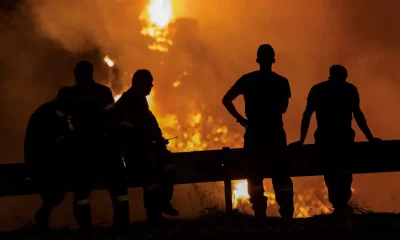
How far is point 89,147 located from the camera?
707 centimetres

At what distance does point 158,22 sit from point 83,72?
86.3ft

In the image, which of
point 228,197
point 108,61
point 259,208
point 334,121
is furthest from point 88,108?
point 108,61

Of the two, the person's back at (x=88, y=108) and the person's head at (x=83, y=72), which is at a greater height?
the person's head at (x=83, y=72)

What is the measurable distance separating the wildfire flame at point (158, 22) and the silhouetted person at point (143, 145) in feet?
72.2

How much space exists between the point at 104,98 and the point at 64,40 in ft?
98.3

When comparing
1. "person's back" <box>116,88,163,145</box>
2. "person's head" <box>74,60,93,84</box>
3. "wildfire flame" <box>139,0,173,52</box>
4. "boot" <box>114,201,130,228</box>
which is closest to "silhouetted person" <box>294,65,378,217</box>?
"person's back" <box>116,88,163,145</box>

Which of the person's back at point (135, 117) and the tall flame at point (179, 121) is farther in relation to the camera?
the tall flame at point (179, 121)

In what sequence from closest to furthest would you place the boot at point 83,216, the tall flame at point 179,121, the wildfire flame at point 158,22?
1. the boot at point 83,216
2. the wildfire flame at point 158,22
3. the tall flame at point 179,121

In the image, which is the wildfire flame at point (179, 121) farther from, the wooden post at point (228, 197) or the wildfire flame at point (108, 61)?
the wooden post at point (228, 197)

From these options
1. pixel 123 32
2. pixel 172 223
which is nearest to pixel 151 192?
pixel 172 223

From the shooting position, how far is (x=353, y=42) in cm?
3419

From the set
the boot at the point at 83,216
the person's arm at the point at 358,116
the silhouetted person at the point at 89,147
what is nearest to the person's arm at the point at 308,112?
the person's arm at the point at 358,116

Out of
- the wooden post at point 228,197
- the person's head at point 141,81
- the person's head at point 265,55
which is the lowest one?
the wooden post at point 228,197

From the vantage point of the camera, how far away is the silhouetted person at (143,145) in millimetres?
7414
